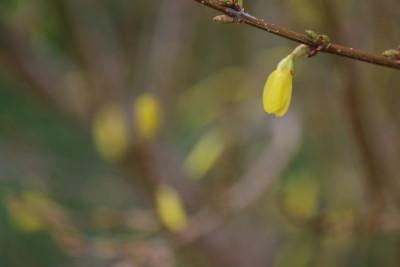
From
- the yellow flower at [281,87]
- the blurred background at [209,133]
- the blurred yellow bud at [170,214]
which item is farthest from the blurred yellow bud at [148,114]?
the yellow flower at [281,87]

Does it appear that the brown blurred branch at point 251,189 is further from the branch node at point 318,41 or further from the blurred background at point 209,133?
Answer: the branch node at point 318,41

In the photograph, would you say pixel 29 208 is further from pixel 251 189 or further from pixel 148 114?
pixel 251 189

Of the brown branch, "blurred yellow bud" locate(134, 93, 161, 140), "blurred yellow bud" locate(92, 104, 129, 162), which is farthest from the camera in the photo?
"blurred yellow bud" locate(92, 104, 129, 162)

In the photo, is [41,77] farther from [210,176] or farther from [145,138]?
[210,176]

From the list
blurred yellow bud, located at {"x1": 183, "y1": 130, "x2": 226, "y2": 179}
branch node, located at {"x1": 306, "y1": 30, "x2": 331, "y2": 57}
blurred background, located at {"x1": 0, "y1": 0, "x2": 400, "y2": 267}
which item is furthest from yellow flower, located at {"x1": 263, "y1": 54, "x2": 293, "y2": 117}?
blurred yellow bud, located at {"x1": 183, "y1": 130, "x2": 226, "y2": 179}

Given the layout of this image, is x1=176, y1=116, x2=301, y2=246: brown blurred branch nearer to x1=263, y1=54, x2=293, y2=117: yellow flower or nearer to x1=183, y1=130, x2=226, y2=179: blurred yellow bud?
x1=183, y1=130, x2=226, y2=179: blurred yellow bud

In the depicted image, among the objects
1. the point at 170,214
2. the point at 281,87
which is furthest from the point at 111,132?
the point at 281,87
